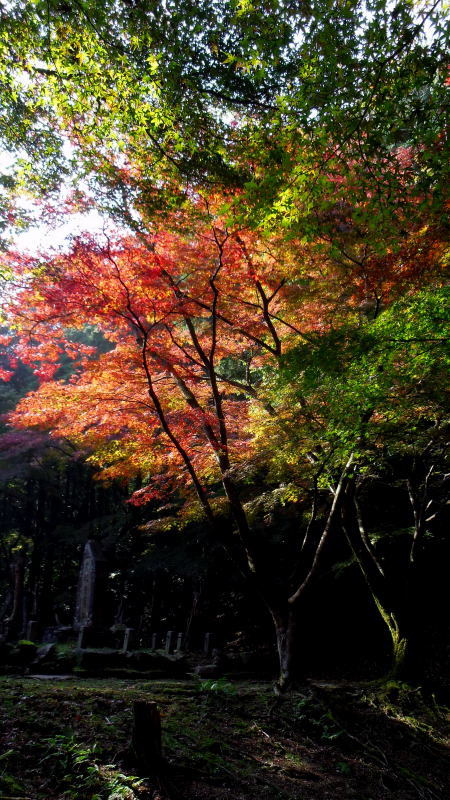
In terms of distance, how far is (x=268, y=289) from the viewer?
8719mm

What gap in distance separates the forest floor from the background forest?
899 mm

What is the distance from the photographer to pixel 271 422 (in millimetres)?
7441

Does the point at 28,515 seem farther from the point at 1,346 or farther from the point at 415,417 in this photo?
the point at 415,417

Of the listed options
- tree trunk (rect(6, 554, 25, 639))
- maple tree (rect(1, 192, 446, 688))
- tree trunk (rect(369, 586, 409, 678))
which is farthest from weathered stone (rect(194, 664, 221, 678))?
tree trunk (rect(6, 554, 25, 639))

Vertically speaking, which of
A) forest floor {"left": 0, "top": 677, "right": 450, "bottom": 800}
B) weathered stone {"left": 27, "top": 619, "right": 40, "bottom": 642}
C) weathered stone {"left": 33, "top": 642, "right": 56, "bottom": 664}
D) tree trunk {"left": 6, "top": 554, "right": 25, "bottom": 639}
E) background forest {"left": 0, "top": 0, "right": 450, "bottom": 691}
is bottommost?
forest floor {"left": 0, "top": 677, "right": 450, "bottom": 800}

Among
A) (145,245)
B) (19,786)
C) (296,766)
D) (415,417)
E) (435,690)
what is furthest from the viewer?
(145,245)

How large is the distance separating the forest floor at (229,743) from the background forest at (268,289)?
2.95 ft

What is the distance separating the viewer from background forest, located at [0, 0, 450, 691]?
14.4 ft

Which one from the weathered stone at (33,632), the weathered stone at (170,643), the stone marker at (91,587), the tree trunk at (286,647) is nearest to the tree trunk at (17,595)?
the stone marker at (91,587)

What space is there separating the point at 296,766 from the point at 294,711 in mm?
1565

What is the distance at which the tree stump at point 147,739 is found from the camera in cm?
395

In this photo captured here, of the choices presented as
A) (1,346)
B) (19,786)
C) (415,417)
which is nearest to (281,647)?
(415,417)

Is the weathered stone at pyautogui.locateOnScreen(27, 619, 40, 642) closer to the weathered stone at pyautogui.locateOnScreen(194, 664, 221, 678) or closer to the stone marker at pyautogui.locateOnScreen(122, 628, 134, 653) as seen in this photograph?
the stone marker at pyautogui.locateOnScreen(122, 628, 134, 653)

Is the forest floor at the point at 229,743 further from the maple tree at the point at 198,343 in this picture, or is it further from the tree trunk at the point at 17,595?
the tree trunk at the point at 17,595
